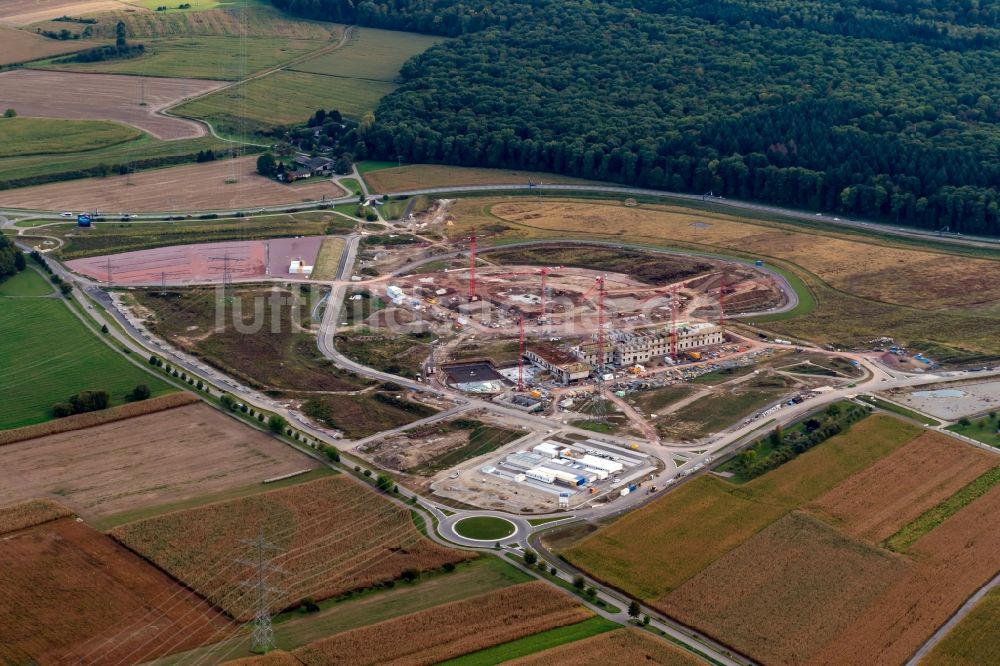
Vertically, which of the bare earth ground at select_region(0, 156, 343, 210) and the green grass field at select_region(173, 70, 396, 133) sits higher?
the green grass field at select_region(173, 70, 396, 133)

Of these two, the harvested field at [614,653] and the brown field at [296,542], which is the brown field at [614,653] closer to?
the harvested field at [614,653]

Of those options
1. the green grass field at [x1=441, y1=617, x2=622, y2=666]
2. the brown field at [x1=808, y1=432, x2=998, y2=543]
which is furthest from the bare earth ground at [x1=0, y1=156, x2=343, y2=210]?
the green grass field at [x1=441, y1=617, x2=622, y2=666]

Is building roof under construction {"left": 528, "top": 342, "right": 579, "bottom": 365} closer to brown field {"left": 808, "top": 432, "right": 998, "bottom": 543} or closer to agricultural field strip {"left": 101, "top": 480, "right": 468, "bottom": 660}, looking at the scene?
agricultural field strip {"left": 101, "top": 480, "right": 468, "bottom": 660}

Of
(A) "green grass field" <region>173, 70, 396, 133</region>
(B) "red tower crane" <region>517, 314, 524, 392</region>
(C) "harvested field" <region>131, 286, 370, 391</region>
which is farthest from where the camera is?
(A) "green grass field" <region>173, 70, 396, 133</region>

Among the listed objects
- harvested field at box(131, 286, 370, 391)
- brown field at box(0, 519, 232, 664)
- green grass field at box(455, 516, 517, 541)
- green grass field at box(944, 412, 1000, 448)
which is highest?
green grass field at box(944, 412, 1000, 448)

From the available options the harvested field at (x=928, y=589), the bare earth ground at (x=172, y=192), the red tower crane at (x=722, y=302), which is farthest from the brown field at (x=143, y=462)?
the bare earth ground at (x=172, y=192)

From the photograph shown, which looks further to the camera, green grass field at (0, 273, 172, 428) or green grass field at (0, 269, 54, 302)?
green grass field at (0, 269, 54, 302)
